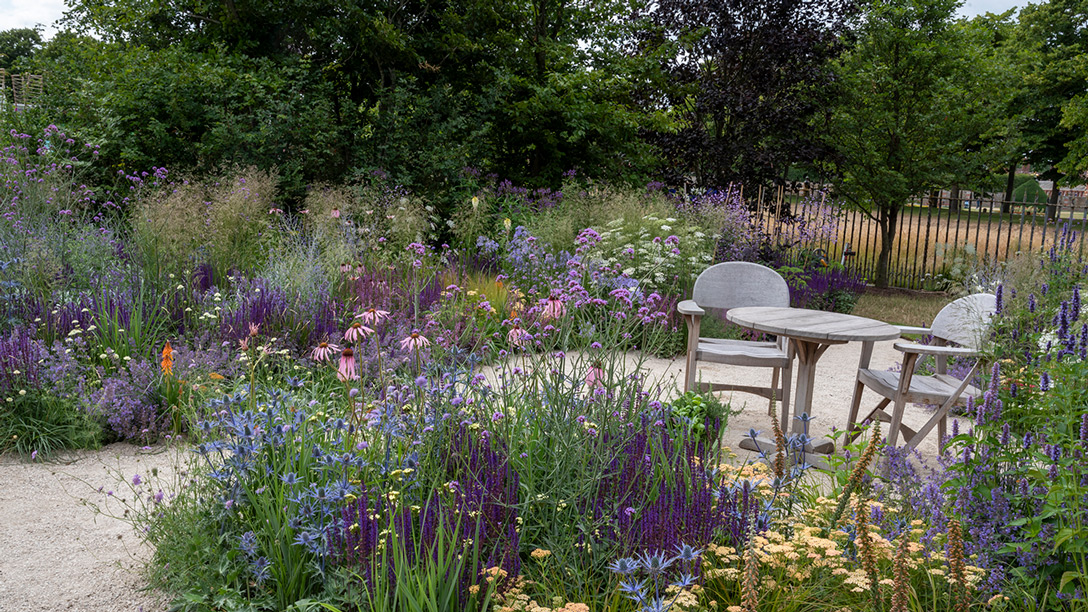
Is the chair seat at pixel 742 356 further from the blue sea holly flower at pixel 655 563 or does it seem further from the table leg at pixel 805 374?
the blue sea holly flower at pixel 655 563

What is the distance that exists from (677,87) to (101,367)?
970 cm

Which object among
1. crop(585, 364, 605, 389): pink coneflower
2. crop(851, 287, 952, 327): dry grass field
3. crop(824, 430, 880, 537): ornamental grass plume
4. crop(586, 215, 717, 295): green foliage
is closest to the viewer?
crop(824, 430, 880, 537): ornamental grass plume

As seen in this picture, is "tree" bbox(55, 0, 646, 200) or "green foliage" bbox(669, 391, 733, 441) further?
"tree" bbox(55, 0, 646, 200)

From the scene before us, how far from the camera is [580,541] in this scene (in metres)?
2.12

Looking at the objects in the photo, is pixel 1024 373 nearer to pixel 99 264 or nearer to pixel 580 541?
pixel 580 541

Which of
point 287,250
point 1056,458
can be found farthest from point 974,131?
point 1056,458

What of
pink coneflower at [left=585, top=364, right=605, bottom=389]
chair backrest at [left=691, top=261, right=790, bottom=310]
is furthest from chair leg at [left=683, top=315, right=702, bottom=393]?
pink coneflower at [left=585, top=364, right=605, bottom=389]

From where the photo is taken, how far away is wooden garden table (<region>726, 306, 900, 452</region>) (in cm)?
379

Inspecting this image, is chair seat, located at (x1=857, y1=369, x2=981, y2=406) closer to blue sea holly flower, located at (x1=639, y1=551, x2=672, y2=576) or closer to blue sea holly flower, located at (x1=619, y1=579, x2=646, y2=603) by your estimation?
blue sea holly flower, located at (x1=639, y1=551, x2=672, y2=576)

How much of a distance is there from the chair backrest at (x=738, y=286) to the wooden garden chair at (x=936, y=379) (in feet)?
3.37

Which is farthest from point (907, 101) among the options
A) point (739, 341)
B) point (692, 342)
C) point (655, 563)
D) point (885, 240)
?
point (655, 563)

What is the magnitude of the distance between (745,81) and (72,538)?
33.4 ft

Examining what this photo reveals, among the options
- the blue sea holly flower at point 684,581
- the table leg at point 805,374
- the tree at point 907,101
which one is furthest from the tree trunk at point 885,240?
the blue sea holly flower at point 684,581

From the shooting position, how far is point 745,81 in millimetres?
10766
